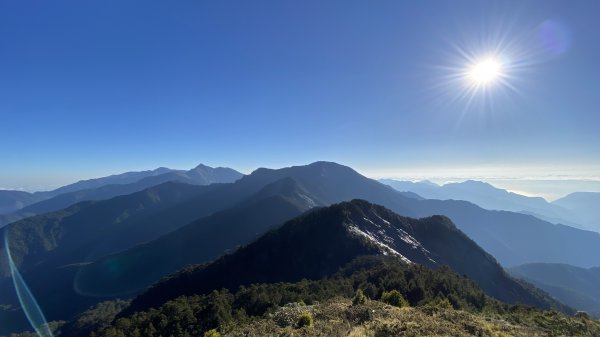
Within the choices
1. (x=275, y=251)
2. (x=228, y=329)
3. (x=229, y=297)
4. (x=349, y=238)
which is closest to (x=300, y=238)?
(x=275, y=251)

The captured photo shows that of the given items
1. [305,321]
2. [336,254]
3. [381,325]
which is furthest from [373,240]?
[381,325]

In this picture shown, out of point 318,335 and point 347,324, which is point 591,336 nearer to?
point 347,324

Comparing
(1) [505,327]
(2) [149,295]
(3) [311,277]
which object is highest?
(1) [505,327]

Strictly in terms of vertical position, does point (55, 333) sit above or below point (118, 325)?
below

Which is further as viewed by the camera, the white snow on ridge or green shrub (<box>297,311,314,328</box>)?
the white snow on ridge

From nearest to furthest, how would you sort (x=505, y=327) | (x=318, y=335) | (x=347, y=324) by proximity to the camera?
(x=318, y=335) → (x=347, y=324) → (x=505, y=327)

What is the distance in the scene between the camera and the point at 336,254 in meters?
136

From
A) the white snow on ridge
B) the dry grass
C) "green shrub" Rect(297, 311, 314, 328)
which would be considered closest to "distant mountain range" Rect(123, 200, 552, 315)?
the white snow on ridge

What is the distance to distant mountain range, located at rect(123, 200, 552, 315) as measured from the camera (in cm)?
13400

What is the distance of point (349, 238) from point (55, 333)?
560 feet

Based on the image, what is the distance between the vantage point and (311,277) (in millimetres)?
124812

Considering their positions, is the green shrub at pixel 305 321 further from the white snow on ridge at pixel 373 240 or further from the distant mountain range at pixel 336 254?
the white snow on ridge at pixel 373 240

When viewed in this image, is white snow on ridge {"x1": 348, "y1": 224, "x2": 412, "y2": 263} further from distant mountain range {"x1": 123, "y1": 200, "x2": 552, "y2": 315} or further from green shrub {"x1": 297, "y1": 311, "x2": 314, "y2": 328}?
green shrub {"x1": 297, "y1": 311, "x2": 314, "y2": 328}

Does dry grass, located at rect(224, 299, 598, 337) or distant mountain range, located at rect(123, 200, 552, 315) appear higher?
dry grass, located at rect(224, 299, 598, 337)
